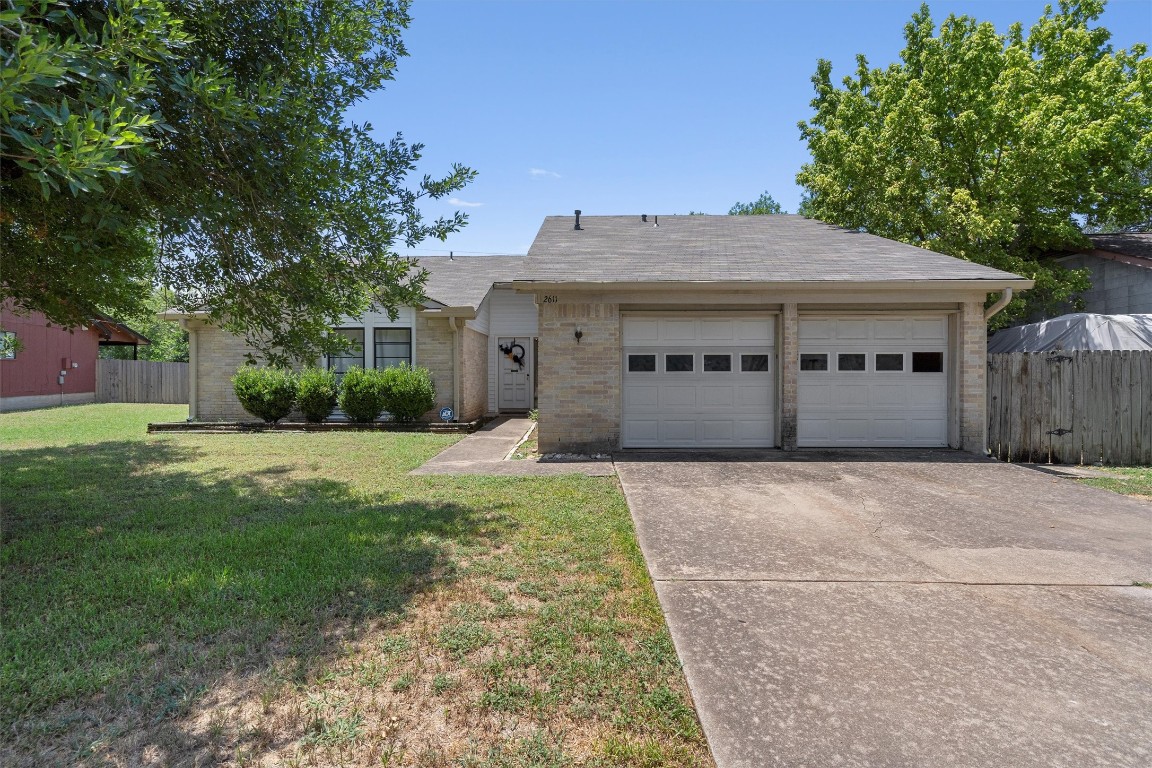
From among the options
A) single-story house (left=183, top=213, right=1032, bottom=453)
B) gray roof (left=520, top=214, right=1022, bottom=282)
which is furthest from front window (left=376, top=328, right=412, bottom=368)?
single-story house (left=183, top=213, right=1032, bottom=453)

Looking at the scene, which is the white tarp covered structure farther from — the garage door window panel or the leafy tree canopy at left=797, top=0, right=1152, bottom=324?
the garage door window panel

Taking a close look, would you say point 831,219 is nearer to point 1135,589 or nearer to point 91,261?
point 1135,589

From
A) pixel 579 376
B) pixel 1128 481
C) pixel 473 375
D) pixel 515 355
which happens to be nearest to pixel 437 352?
pixel 473 375

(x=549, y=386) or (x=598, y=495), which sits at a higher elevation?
(x=549, y=386)

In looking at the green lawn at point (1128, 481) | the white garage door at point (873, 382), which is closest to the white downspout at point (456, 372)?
the white garage door at point (873, 382)

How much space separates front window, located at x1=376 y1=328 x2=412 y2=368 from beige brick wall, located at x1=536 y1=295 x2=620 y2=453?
5.85 meters

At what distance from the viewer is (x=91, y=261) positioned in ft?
16.0

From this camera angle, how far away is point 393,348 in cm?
1405

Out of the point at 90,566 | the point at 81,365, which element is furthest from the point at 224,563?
the point at 81,365

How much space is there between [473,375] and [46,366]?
53.8 feet

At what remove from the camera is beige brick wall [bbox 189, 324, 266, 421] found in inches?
547

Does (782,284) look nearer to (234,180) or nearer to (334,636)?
(234,180)

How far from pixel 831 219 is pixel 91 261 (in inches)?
659

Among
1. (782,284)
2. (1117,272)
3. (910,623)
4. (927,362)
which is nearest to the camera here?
(910,623)
